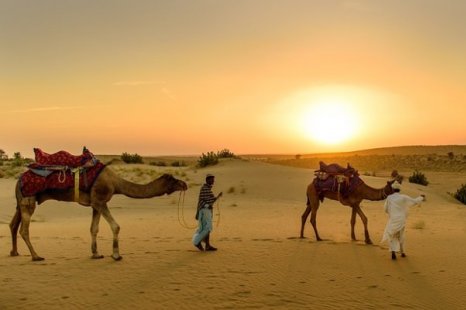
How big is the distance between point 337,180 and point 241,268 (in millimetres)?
5132

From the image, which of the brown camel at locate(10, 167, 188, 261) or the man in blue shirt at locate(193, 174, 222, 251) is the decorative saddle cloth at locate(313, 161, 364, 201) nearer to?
the man in blue shirt at locate(193, 174, 222, 251)

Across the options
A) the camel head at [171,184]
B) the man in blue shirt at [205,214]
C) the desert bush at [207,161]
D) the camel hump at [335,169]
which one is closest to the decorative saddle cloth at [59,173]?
the camel head at [171,184]

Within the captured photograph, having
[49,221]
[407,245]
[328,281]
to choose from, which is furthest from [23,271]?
[49,221]

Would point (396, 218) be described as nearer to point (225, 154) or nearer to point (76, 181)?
point (76, 181)

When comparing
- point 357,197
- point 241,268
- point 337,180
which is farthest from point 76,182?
point 357,197

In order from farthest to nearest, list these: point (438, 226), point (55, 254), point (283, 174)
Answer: point (283, 174), point (438, 226), point (55, 254)

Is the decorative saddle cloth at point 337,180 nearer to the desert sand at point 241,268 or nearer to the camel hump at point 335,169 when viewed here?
the camel hump at point 335,169

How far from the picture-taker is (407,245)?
14023 mm

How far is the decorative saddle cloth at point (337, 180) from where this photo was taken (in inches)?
574

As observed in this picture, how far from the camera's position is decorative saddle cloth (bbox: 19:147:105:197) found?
1173 centimetres

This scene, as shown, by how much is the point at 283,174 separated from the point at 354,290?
93.5ft

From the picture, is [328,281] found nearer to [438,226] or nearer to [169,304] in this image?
[169,304]

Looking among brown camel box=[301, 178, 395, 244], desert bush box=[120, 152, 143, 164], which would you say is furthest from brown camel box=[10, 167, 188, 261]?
desert bush box=[120, 152, 143, 164]

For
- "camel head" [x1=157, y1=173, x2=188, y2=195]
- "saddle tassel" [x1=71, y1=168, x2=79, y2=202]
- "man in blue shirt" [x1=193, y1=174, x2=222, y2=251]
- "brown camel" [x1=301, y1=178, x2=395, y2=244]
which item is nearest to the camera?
"camel head" [x1=157, y1=173, x2=188, y2=195]
